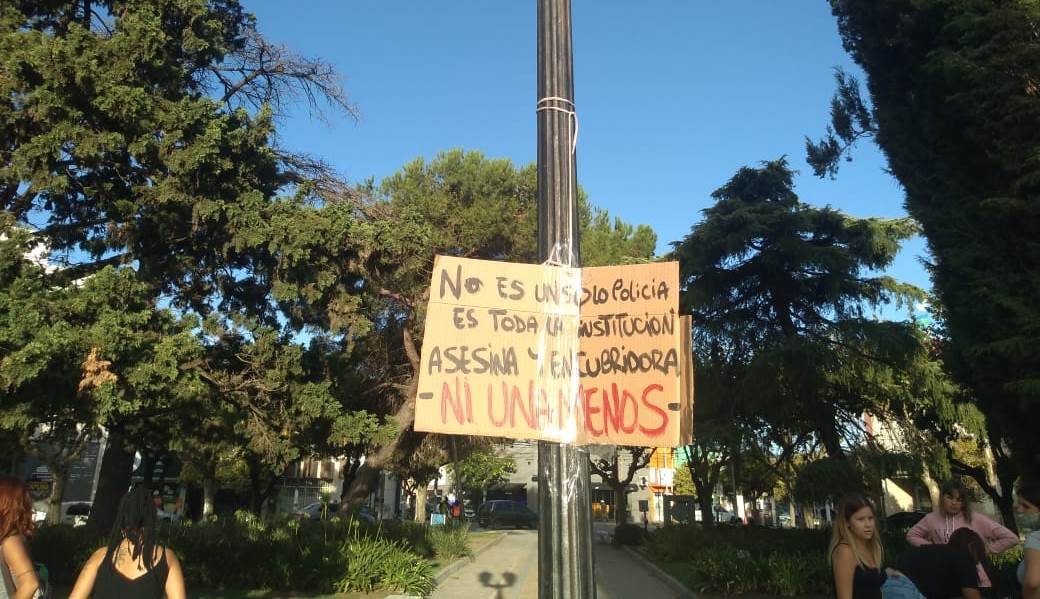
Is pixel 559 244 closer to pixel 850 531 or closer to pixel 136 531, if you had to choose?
pixel 850 531

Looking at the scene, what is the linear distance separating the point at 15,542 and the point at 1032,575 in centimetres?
599

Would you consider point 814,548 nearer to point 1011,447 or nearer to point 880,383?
point 880,383

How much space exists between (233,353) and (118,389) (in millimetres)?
3885

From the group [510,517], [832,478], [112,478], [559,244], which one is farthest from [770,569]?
[510,517]

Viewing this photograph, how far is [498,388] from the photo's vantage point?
2977mm

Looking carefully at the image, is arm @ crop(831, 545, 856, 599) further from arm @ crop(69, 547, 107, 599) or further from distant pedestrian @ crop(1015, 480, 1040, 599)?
arm @ crop(69, 547, 107, 599)

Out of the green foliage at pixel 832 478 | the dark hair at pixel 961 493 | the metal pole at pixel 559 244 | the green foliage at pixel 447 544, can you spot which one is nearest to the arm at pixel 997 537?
the dark hair at pixel 961 493

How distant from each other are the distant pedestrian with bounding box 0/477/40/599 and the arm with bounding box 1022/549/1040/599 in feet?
19.1

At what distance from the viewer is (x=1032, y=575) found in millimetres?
4188

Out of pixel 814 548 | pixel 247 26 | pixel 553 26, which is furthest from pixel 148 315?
pixel 814 548

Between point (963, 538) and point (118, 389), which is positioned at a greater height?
point (118, 389)

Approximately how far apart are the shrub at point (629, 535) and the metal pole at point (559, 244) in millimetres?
25667

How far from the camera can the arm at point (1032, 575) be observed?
4129 mm

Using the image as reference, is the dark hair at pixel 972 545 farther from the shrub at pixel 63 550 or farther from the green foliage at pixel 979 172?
the shrub at pixel 63 550
